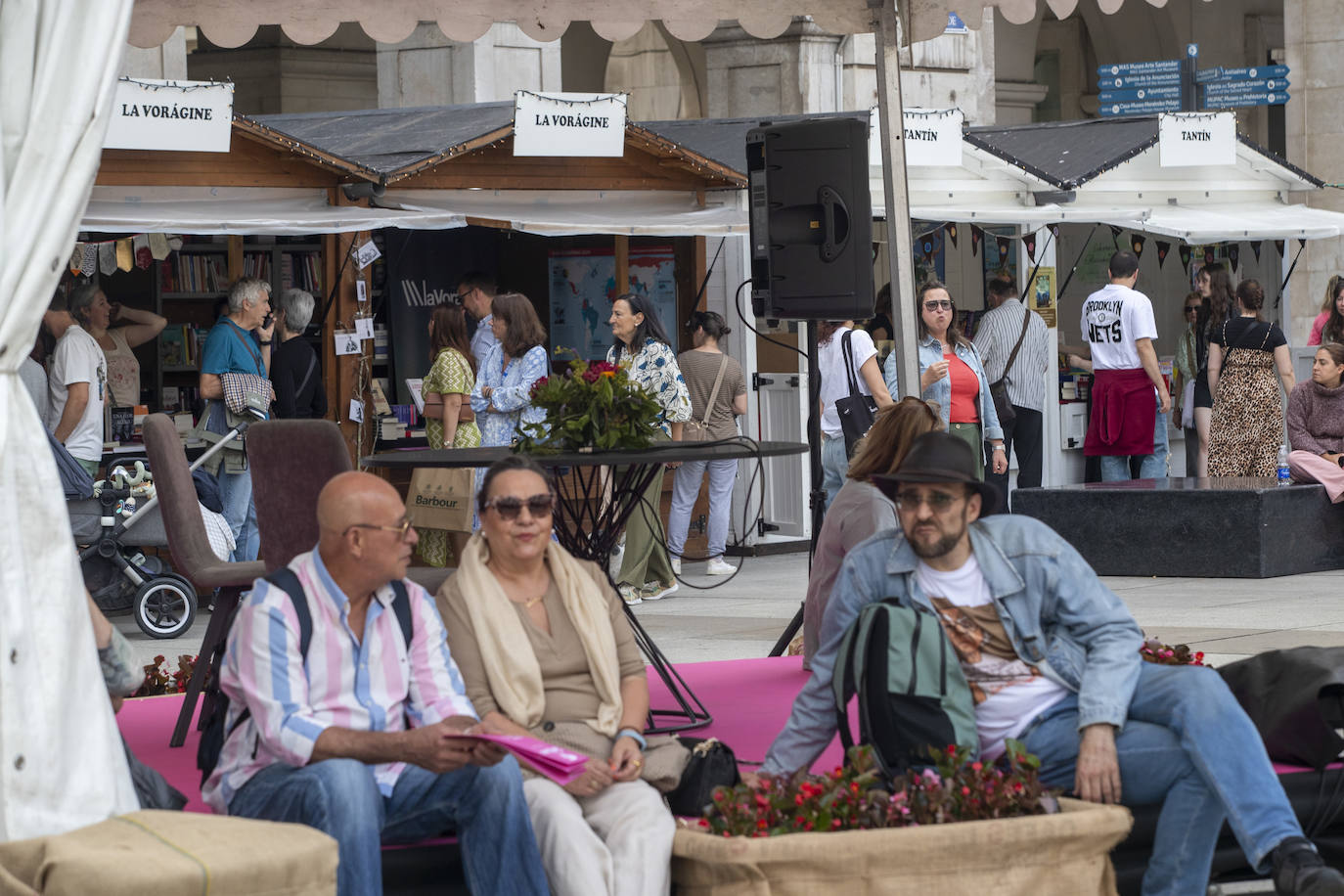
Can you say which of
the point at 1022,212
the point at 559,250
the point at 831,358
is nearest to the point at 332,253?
the point at 559,250

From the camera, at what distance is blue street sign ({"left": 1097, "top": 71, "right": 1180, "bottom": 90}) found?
18.9 metres

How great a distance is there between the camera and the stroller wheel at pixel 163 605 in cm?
962

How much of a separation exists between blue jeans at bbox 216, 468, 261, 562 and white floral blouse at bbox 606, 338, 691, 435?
1952 mm

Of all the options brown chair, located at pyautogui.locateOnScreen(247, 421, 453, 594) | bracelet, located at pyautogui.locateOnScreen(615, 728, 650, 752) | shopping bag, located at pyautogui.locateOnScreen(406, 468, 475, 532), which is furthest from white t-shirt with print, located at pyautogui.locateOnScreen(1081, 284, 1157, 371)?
bracelet, located at pyautogui.locateOnScreen(615, 728, 650, 752)

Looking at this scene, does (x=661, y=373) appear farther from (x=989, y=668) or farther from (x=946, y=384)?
(x=989, y=668)

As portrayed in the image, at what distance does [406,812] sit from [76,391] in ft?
19.3

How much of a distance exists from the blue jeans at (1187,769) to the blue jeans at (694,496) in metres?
6.52

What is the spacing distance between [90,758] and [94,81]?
1.37 meters

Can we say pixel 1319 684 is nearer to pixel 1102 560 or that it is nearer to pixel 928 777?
pixel 928 777

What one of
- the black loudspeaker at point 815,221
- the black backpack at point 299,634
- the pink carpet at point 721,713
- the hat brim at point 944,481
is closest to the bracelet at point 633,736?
the black backpack at point 299,634

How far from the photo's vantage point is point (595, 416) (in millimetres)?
6176

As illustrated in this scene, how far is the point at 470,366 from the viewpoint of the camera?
11086 millimetres

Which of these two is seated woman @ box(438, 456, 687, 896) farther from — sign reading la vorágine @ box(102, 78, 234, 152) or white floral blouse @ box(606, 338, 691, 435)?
sign reading la vorágine @ box(102, 78, 234, 152)

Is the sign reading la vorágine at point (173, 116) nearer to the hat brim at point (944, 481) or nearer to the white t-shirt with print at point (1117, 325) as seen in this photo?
the white t-shirt with print at point (1117, 325)
